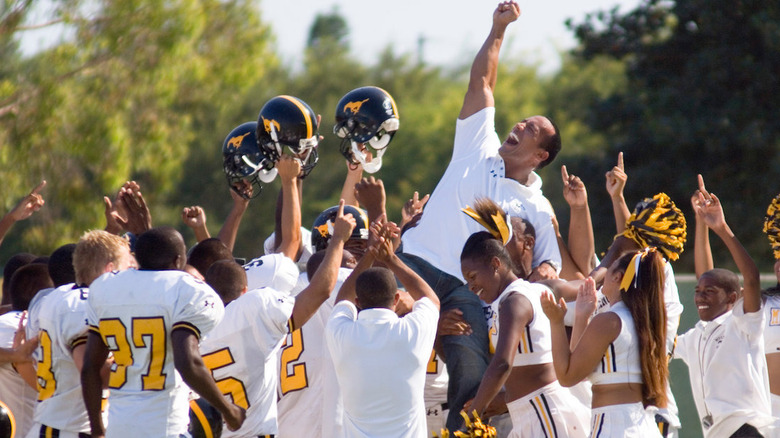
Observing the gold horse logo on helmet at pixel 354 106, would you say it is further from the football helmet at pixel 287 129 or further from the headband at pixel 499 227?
the headband at pixel 499 227

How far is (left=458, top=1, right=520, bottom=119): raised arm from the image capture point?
7238mm

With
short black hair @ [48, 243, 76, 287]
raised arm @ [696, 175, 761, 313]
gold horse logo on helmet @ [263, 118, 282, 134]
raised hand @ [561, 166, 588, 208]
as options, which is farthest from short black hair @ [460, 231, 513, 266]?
short black hair @ [48, 243, 76, 287]

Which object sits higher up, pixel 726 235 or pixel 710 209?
pixel 710 209

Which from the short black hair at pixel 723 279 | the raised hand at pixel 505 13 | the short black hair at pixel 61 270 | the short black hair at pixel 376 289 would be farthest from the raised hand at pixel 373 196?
the short black hair at pixel 723 279

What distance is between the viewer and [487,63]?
23.7 feet

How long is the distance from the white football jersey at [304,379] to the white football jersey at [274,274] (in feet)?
1.04

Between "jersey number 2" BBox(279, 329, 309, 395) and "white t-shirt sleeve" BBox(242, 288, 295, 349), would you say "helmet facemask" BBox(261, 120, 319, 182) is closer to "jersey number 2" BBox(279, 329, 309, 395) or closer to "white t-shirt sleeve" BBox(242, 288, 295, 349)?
"jersey number 2" BBox(279, 329, 309, 395)

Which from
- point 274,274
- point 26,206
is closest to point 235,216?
point 26,206

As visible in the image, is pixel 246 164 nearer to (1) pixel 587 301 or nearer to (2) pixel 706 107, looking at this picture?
(1) pixel 587 301

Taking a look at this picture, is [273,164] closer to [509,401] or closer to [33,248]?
[509,401]

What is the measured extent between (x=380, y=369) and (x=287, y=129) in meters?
2.45

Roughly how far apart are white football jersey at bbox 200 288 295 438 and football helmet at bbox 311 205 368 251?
1819 mm

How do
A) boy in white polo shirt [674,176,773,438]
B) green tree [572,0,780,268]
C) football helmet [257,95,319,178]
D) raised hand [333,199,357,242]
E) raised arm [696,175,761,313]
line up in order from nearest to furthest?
raised hand [333,199,357,242] < raised arm [696,175,761,313] < boy in white polo shirt [674,176,773,438] < football helmet [257,95,319,178] < green tree [572,0,780,268]

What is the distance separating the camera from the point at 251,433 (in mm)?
6070
